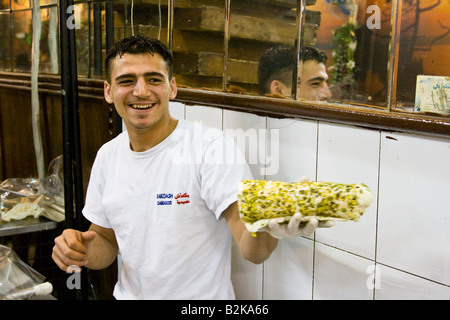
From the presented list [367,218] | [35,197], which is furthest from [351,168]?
[35,197]

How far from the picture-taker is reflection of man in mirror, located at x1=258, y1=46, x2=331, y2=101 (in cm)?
163

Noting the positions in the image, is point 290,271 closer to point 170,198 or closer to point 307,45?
point 170,198

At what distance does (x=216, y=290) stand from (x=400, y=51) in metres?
1.03

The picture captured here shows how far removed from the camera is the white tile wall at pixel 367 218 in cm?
134

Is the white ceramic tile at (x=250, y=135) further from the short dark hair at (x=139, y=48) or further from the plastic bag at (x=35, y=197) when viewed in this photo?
the plastic bag at (x=35, y=197)

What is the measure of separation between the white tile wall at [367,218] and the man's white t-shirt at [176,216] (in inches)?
7.3

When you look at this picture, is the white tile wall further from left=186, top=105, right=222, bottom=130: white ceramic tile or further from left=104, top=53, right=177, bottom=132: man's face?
left=104, top=53, right=177, bottom=132: man's face

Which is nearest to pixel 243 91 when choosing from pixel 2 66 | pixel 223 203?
pixel 223 203

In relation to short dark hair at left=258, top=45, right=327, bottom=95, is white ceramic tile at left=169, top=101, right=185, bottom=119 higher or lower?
lower

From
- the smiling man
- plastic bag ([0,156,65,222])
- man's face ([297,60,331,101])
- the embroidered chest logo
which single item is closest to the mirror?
man's face ([297,60,331,101])

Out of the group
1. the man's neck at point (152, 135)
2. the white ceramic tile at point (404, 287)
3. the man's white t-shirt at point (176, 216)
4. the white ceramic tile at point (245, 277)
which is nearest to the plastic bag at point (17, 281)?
the man's white t-shirt at point (176, 216)

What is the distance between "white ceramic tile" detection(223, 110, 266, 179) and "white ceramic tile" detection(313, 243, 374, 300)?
377 millimetres

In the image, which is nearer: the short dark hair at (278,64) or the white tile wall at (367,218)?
the white tile wall at (367,218)

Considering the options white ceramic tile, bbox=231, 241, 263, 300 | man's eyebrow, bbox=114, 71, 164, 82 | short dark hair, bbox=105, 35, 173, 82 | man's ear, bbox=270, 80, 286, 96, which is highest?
short dark hair, bbox=105, 35, 173, 82
